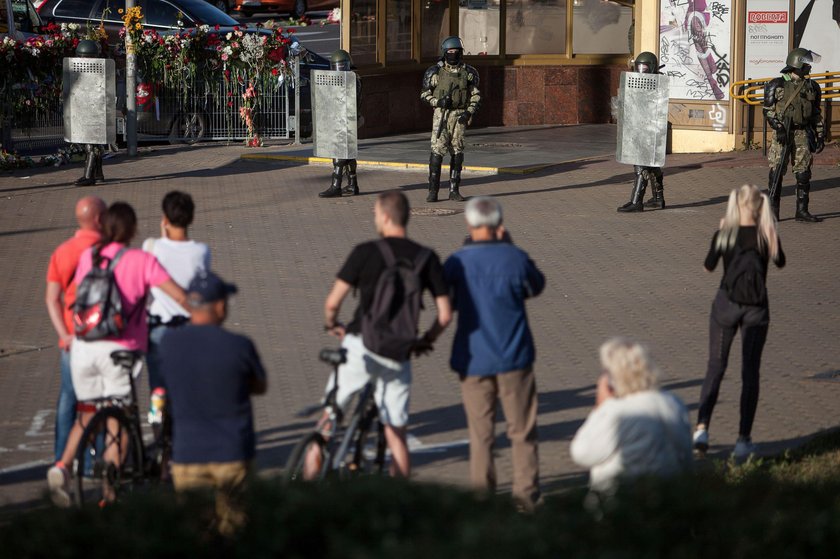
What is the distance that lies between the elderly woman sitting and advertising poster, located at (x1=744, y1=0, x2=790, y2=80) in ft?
51.4

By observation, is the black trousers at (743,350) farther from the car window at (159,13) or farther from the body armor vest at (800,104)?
the car window at (159,13)

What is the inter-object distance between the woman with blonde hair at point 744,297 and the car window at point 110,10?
17464 mm

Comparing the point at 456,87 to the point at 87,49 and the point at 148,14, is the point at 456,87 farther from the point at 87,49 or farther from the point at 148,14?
the point at 148,14

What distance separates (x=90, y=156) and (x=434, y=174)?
15.5ft

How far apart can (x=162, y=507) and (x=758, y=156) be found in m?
16.5

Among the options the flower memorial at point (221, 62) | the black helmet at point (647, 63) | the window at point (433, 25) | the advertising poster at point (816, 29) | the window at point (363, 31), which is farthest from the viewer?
the window at point (433, 25)

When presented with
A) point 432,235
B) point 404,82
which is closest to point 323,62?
point 404,82

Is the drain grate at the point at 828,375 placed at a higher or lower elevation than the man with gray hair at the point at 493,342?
lower

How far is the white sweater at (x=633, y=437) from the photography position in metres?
5.05

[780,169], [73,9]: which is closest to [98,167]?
[73,9]

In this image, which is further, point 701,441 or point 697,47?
point 697,47

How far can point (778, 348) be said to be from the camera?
384 inches

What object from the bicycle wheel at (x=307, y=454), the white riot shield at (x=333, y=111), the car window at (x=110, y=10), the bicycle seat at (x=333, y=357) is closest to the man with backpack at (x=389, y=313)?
the bicycle seat at (x=333, y=357)

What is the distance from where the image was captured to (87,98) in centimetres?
1717
